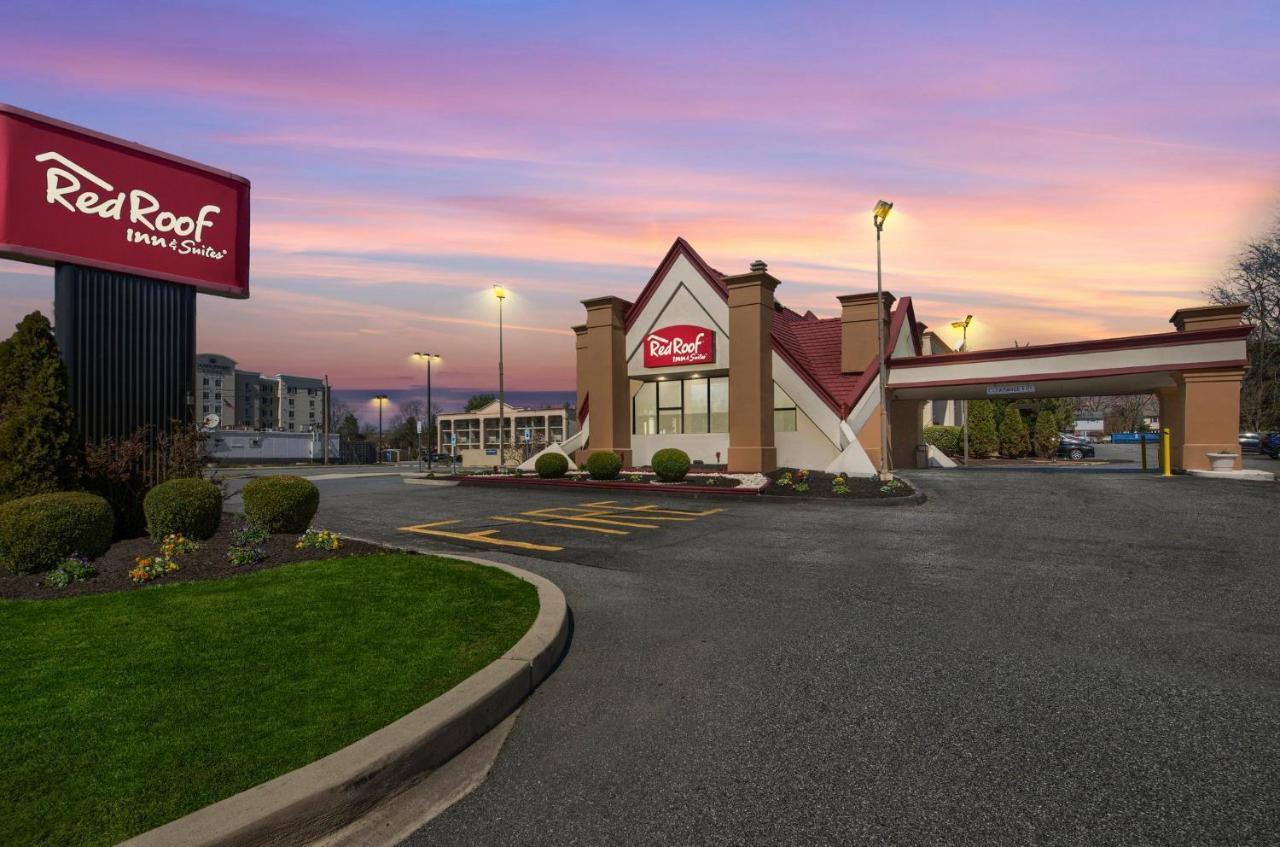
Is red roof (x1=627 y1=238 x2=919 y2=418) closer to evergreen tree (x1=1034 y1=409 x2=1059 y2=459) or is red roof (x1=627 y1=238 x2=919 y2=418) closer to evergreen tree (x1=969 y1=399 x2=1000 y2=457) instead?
evergreen tree (x1=969 y1=399 x2=1000 y2=457)

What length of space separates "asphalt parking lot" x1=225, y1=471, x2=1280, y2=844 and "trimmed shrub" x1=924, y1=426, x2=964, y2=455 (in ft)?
95.3

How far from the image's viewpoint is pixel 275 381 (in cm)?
14162

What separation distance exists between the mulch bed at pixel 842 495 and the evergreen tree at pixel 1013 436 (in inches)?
988

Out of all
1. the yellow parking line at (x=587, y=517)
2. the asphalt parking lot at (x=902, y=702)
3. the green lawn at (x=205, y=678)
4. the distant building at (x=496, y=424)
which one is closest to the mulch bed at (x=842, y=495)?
the yellow parking line at (x=587, y=517)

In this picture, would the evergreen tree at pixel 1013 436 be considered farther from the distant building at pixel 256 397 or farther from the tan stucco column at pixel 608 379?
the distant building at pixel 256 397

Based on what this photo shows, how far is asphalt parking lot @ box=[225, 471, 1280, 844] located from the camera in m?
3.06

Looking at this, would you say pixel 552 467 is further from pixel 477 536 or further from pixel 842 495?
pixel 477 536

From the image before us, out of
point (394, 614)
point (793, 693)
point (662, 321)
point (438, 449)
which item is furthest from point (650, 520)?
point (438, 449)

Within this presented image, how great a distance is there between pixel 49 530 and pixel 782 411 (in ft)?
76.1

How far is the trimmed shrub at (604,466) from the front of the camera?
24000mm

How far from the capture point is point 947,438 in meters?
37.8

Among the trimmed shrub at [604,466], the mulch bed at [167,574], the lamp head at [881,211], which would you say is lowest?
the mulch bed at [167,574]

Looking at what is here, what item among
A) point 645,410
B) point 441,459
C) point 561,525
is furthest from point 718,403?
point 441,459

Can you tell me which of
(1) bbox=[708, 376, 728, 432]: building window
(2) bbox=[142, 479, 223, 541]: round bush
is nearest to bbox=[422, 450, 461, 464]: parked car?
(1) bbox=[708, 376, 728, 432]: building window
